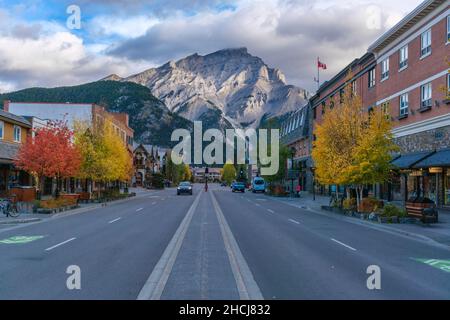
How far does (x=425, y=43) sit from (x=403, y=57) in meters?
4.00

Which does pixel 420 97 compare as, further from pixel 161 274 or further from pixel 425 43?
pixel 161 274

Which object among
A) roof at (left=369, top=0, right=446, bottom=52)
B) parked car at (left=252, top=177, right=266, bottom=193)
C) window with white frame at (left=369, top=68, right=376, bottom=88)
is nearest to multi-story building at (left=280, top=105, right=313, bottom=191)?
parked car at (left=252, top=177, right=266, bottom=193)

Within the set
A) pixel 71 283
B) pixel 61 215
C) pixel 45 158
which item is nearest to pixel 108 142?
pixel 45 158

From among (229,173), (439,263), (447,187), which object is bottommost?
(439,263)

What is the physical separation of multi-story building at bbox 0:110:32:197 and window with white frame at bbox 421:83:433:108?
29.5 metres

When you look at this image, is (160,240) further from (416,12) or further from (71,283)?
(416,12)

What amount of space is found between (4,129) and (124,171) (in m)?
11.5

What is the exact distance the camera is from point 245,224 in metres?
22.2

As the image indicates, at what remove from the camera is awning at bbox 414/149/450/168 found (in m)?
27.4

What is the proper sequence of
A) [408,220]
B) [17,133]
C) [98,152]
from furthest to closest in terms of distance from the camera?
[17,133], [98,152], [408,220]

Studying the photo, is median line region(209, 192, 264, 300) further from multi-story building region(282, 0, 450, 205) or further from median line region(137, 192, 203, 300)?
multi-story building region(282, 0, 450, 205)

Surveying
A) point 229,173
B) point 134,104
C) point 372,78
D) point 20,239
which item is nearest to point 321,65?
point 372,78

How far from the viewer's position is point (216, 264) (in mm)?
A: 11344

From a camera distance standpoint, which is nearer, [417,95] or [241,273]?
[241,273]
